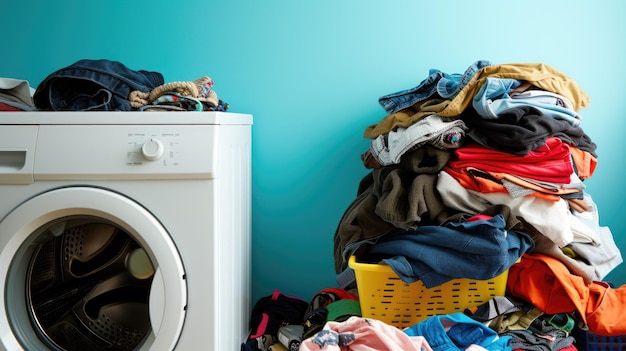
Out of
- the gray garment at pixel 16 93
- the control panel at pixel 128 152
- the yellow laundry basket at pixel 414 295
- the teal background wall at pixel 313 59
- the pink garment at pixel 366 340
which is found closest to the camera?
the pink garment at pixel 366 340

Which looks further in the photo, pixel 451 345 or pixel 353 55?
pixel 353 55

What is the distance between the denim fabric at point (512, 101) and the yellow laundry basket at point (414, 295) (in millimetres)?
410

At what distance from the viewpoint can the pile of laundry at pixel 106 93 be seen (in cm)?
131

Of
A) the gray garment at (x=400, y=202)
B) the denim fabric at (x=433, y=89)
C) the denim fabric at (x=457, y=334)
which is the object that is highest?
the denim fabric at (x=433, y=89)

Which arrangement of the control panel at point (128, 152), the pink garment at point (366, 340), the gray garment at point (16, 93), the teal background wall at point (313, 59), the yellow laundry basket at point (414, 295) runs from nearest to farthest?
the pink garment at point (366, 340) → the control panel at point (128, 152) → the yellow laundry basket at point (414, 295) → the gray garment at point (16, 93) → the teal background wall at point (313, 59)

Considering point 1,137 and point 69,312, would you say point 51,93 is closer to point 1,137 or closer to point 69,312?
point 1,137

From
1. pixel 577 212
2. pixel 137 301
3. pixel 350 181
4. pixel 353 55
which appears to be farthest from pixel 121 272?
pixel 577 212

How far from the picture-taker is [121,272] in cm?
134

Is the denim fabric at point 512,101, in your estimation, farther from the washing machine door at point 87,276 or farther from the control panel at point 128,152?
the washing machine door at point 87,276

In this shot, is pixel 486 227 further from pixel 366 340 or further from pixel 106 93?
pixel 106 93

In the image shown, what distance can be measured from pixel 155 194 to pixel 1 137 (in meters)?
0.39

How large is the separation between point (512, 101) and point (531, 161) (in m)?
0.15

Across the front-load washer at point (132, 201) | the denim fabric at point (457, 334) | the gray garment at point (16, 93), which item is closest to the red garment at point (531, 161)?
the denim fabric at point (457, 334)

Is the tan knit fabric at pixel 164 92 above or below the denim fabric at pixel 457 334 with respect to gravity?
above
